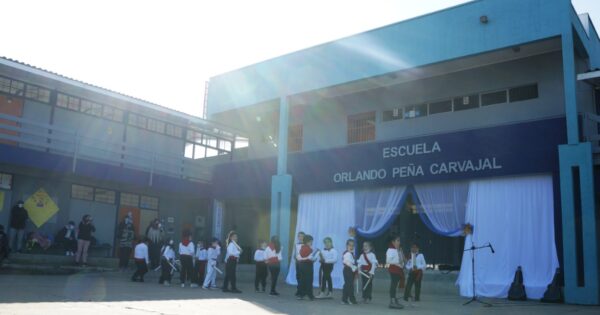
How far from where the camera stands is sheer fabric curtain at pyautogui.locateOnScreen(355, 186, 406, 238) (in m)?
17.7

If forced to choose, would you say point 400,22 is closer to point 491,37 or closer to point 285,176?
point 491,37

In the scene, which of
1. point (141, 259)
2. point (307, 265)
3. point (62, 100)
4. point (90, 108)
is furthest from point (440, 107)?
point (62, 100)

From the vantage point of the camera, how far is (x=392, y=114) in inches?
803

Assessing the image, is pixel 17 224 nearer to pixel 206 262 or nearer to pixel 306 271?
pixel 206 262

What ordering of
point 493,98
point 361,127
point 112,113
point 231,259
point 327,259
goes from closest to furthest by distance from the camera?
1. point 327,259
2. point 231,259
3. point 493,98
4. point 361,127
5. point 112,113

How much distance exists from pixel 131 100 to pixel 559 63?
1425 cm

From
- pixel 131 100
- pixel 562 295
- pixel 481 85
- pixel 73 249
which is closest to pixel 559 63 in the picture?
pixel 481 85

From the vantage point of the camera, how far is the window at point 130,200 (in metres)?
22.1

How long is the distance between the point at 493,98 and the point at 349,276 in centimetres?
839

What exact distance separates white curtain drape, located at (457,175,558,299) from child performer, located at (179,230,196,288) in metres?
7.64

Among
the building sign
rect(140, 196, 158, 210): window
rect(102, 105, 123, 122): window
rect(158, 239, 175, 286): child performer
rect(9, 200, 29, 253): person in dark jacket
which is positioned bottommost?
rect(158, 239, 175, 286): child performer

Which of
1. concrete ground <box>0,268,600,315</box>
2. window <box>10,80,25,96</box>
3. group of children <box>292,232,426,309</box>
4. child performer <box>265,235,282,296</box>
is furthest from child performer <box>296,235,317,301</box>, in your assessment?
window <box>10,80,25,96</box>

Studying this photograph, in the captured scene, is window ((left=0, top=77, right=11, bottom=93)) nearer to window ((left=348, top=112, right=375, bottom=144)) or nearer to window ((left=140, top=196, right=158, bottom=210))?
window ((left=140, top=196, right=158, bottom=210))

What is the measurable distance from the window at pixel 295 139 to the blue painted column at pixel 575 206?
10.6 metres
